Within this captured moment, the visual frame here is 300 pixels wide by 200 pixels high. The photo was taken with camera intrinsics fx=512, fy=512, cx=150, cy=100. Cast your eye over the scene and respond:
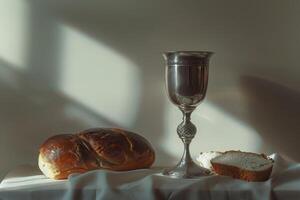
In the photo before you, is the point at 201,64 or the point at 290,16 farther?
the point at 290,16

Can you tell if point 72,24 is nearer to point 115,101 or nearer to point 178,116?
point 115,101

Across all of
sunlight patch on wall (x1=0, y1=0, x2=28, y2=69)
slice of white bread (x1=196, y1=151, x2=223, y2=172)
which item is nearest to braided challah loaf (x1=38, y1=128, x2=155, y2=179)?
slice of white bread (x1=196, y1=151, x2=223, y2=172)

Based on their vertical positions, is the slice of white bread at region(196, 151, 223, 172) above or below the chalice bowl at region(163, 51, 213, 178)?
below

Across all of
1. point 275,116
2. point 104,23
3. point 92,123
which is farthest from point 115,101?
point 275,116

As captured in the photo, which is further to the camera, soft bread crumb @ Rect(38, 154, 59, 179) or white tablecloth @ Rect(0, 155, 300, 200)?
soft bread crumb @ Rect(38, 154, 59, 179)

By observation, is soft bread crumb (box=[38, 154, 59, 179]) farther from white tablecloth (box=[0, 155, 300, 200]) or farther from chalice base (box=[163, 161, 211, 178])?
chalice base (box=[163, 161, 211, 178])

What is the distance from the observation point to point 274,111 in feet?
4.43

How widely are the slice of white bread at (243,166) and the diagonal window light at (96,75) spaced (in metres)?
Result: 0.33

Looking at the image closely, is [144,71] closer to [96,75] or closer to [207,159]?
[96,75]

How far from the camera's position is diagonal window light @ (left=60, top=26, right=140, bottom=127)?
1.32 metres

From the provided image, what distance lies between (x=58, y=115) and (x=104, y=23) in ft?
0.87

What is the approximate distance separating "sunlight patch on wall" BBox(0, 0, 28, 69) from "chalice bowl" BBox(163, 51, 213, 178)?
0.42 m

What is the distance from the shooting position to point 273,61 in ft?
4.40

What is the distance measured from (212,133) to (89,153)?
392mm
